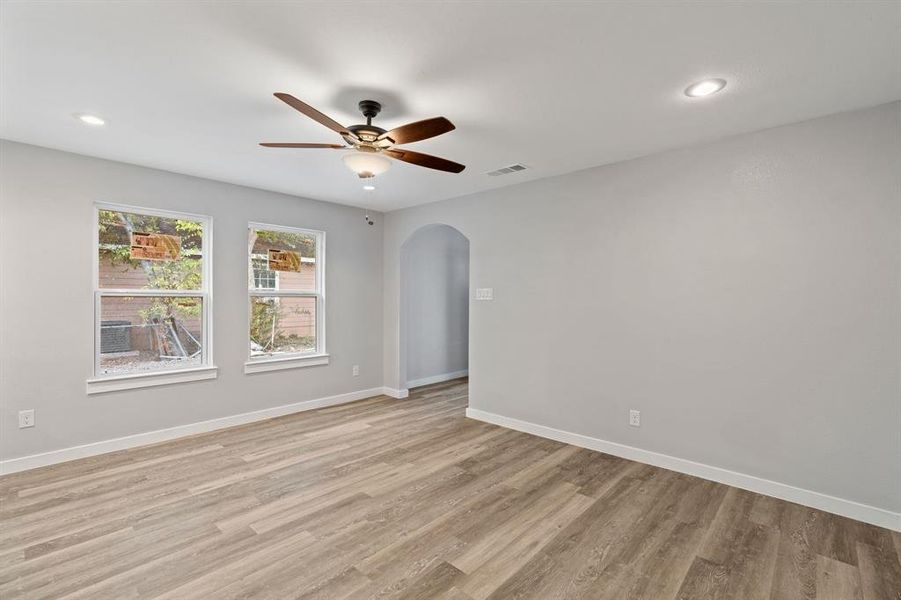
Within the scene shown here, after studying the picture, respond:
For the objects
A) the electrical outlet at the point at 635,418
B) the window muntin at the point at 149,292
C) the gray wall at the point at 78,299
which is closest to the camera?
the gray wall at the point at 78,299

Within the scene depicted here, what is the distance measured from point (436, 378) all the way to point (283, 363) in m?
2.59

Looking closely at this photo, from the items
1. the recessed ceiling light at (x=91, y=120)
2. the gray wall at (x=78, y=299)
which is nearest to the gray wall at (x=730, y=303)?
the gray wall at (x=78, y=299)

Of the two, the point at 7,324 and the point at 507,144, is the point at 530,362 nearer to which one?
the point at 507,144

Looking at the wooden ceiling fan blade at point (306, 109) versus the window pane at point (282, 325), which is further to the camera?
the window pane at point (282, 325)

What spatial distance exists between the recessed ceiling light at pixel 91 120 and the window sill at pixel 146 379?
2.12 meters

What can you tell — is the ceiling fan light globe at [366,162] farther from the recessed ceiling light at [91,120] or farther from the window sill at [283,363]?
the window sill at [283,363]

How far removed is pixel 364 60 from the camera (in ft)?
6.82

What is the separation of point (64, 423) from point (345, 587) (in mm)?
3098

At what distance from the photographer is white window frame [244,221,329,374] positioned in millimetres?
4551

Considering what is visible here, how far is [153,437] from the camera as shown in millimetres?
3852

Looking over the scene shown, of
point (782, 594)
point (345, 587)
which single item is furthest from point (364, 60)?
point (782, 594)

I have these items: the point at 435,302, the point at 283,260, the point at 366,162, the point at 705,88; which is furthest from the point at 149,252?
the point at 705,88

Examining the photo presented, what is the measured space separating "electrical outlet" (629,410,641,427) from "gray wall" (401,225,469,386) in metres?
3.15

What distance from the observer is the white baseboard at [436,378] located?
633 centimetres
